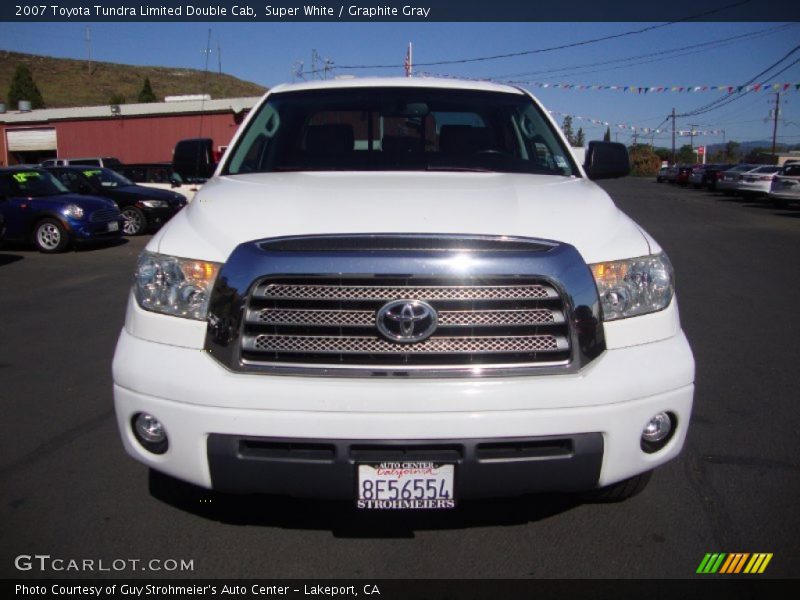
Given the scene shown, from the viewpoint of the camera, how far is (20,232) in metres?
13.4

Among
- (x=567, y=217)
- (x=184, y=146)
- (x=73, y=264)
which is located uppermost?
(x=184, y=146)

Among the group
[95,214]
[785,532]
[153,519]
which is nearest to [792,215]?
[95,214]

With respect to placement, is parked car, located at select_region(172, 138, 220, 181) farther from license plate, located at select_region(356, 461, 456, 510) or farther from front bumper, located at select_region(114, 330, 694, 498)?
license plate, located at select_region(356, 461, 456, 510)

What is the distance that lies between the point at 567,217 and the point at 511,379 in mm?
737

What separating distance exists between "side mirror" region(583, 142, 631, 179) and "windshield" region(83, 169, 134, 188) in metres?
14.2

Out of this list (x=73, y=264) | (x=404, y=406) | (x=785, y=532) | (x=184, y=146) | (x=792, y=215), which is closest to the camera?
(x=404, y=406)

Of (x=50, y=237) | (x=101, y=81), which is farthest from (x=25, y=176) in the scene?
(x=101, y=81)

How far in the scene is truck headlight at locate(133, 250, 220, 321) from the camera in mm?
2656

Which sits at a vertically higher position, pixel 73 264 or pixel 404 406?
pixel 404 406

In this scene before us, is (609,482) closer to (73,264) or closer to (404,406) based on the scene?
(404,406)

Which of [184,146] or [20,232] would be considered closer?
[184,146]

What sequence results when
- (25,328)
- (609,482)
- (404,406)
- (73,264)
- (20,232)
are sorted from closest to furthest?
(404,406) → (609,482) → (25,328) → (73,264) → (20,232)

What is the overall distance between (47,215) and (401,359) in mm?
12698

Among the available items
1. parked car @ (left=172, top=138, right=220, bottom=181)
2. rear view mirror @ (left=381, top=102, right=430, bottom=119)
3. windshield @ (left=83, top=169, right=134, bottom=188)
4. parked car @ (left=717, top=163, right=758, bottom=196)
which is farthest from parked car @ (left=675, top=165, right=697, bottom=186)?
parked car @ (left=172, top=138, right=220, bottom=181)
